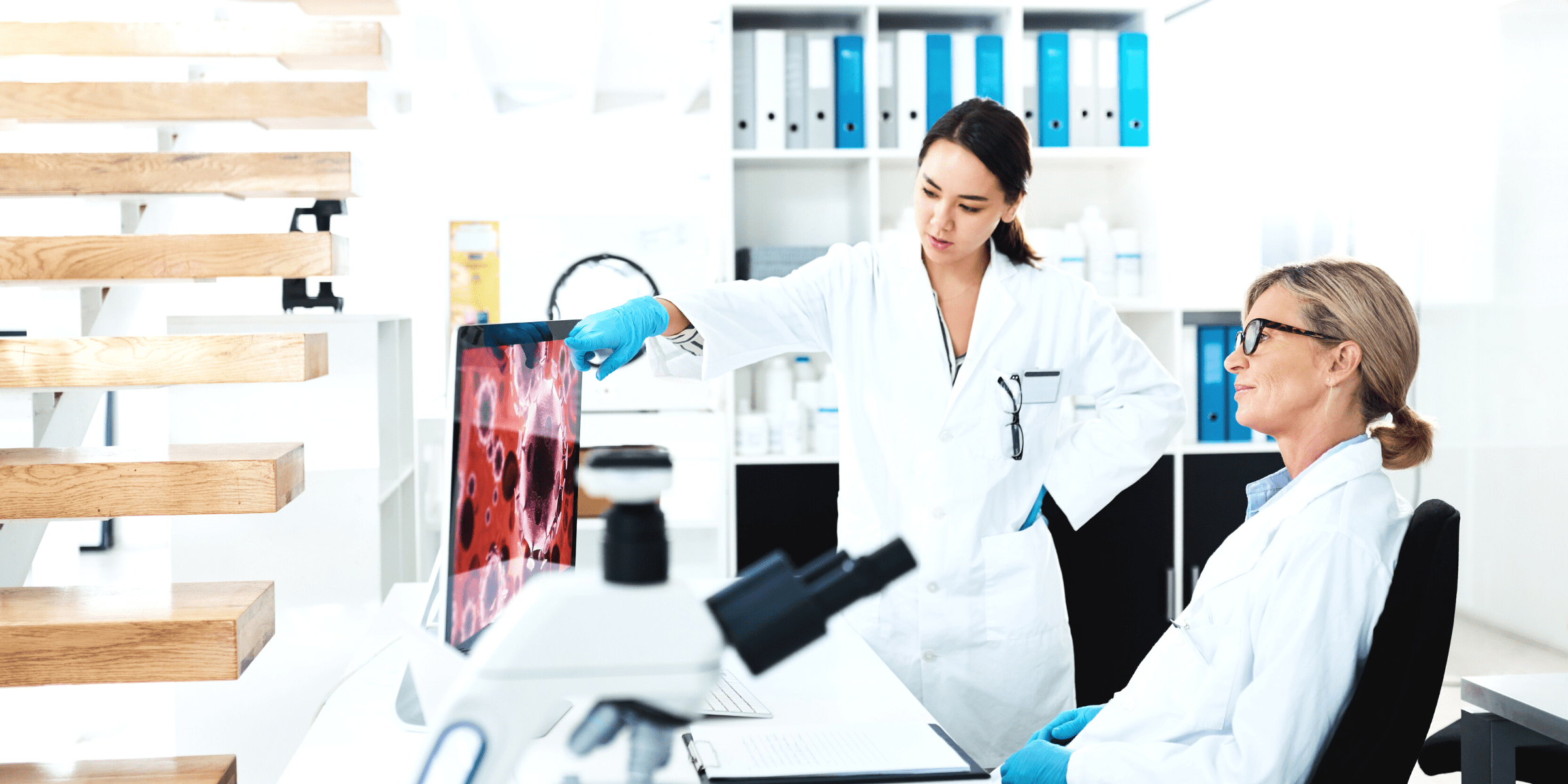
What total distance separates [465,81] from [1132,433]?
15.8 feet

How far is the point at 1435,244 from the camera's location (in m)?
3.31

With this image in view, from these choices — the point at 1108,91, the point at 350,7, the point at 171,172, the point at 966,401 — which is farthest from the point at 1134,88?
the point at 171,172

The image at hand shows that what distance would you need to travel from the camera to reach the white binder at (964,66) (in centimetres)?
277

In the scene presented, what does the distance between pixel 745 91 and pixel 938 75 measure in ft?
1.60

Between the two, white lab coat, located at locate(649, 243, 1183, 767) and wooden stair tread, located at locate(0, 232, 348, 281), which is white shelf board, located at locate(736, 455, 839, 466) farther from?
wooden stair tread, located at locate(0, 232, 348, 281)

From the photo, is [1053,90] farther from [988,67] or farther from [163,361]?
[163,361]

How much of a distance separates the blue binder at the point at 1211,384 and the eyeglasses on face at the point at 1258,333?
1574 millimetres

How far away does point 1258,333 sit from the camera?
4.42ft

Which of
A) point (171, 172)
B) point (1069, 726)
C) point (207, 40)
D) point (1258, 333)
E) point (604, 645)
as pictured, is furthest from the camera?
point (207, 40)

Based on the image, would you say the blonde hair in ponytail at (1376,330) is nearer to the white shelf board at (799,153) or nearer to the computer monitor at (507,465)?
the computer monitor at (507,465)

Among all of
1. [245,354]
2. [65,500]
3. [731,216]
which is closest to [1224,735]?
[245,354]

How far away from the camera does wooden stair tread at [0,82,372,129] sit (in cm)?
193

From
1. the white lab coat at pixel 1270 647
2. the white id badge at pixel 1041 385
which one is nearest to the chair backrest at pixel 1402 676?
the white lab coat at pixel 1270 647

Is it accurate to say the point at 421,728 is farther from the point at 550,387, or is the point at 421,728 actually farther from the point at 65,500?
the point at 65,500
